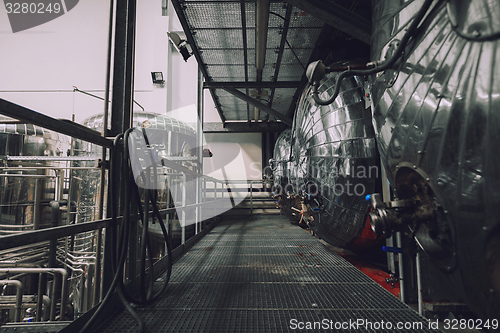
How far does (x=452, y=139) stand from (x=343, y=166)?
1232mm

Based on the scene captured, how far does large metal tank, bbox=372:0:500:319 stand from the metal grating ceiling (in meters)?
1.79

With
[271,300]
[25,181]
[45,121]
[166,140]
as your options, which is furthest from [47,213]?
[271,300]

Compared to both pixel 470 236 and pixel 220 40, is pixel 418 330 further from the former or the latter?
pixel 220 40

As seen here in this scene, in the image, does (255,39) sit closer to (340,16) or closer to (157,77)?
(340,16)

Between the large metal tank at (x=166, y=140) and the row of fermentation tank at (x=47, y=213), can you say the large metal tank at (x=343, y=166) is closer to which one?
the row of fermentation tank at (x=47, y=213)

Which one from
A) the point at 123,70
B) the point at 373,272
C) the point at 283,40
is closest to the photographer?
the point at 123,70

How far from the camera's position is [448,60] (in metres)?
0.82

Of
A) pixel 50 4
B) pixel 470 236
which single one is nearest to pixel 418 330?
pixel 470 236

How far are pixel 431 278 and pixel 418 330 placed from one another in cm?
30

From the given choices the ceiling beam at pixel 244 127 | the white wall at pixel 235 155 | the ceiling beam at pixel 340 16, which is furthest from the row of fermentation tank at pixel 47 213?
the white wall at pixel 235 155

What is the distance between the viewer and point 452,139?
0.80 metres

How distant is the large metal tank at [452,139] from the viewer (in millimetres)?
703

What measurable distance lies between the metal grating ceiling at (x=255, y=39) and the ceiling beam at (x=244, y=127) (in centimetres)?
287

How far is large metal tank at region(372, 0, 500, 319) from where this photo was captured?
703 millimetres
